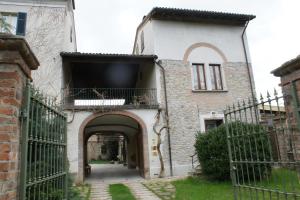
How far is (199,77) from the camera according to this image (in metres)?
13.7

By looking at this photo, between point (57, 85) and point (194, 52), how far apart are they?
6952 millimetres

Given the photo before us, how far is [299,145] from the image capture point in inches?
141

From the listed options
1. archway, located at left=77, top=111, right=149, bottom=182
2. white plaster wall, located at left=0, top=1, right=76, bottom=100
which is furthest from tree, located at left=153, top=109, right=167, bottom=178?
white plaster wall, located at left=0, top=1, right=76, bottom=100

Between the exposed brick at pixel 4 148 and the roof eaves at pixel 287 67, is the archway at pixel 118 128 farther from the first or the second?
the exposed brick at pixel 4 148

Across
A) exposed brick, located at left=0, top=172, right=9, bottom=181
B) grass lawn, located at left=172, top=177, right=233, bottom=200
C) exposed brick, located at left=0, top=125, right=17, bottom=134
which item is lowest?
grass lawn, located at left=172, top=177, right=233, bottom=200

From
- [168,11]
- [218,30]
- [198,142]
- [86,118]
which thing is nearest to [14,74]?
[198,142]

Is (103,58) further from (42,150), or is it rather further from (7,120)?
(7,120)

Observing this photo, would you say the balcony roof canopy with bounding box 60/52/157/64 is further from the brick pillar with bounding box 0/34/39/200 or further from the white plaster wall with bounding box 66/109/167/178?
the brick pillar with bounding box 0/34/39/200

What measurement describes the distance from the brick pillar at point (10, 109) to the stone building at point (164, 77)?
29.4 ft

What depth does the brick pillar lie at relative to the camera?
2238 mm

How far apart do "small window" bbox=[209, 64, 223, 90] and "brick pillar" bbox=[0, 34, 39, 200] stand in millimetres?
12212

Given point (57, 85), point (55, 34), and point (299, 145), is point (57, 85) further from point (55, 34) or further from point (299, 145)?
point (299, 145)

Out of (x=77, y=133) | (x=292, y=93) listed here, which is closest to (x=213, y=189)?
(x=292, y=93)

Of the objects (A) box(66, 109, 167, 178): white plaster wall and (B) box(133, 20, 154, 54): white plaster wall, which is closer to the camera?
(A) box(66, 109, 167, 178): white plaster wall
